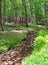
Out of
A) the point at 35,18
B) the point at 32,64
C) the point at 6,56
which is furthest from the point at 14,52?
the point at 35,18

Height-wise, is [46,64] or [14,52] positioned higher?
[46,64]

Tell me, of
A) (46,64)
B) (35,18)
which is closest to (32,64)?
(46,64)

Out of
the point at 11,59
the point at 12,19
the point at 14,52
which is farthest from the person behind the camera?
the point at 12,19

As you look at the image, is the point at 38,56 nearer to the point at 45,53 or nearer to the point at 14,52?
the point at 45,53

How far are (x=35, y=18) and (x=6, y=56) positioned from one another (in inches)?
1387

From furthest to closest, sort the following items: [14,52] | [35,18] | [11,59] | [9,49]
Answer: [35,18] < [9,49] < [14,52] < [11,59]

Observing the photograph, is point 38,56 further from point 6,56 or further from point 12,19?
point 12,19

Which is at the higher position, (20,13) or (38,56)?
(38,56)

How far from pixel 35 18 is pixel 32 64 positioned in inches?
1541

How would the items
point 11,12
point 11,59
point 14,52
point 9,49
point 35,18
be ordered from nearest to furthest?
point 11,59
point 14,52
point 9,49
point 11,12
point 35,18

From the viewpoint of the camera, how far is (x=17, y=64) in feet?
36.5

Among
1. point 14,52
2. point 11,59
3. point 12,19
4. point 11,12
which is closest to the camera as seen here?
point 11,59

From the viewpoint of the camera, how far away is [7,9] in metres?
44.8

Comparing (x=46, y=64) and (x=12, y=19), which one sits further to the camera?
(x=12, y=19)
